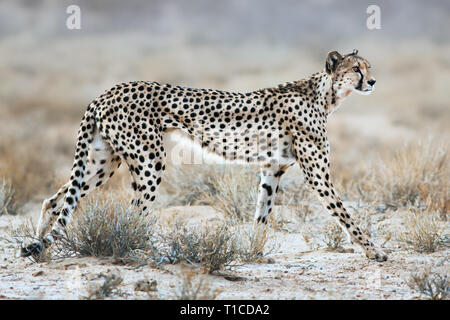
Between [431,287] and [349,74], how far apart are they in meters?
1.98

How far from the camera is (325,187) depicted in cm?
517

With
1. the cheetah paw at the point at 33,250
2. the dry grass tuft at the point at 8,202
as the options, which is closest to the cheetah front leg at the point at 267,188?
the cheetah paw at the point at 33,250

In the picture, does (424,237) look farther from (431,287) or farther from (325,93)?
(325,93)

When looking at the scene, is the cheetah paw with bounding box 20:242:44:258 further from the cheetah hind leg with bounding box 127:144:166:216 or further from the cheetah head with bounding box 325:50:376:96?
the cheetah head with bounding box 325:50:376:96

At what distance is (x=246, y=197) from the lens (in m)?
6.86

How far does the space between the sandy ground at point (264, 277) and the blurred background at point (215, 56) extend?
10702mm

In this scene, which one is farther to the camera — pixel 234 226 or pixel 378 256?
pixel 234 226

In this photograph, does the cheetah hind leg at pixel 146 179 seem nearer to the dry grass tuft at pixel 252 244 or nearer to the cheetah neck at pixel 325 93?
the dry grass tuft at pixel 252 244

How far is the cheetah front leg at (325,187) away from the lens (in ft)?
16.8

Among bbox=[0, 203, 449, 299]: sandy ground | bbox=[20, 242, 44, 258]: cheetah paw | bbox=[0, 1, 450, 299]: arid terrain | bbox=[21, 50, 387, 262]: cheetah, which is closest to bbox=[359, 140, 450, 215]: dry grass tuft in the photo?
bbox=[0, 1, 450, 299]: arid terrain

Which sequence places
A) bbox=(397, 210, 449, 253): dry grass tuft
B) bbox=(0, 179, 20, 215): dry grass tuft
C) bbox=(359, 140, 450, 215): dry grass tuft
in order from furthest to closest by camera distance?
bbox=(0, 179, 20, 215): dry grass tuft → bbox=(359, 140, 450, 215): dry grass tuft → bbox=(397, 210, 449, 253): dry grass tuft

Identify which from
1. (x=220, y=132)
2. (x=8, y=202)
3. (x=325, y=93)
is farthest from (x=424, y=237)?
(x=8, y=202)

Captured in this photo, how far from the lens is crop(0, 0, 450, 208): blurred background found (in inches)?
760
